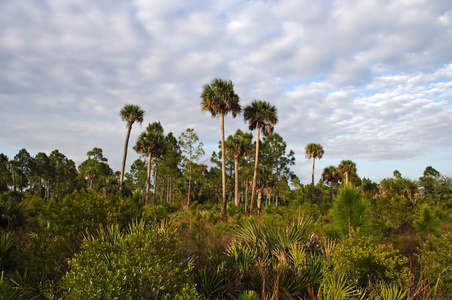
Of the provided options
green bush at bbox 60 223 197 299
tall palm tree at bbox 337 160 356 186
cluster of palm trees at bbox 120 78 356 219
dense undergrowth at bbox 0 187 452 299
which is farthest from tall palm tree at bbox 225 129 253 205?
green bush at bbox 60 223 197 299

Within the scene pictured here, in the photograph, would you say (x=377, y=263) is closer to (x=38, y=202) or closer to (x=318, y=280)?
(x=318, y=280)

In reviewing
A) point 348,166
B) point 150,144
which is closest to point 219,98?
point 150,144

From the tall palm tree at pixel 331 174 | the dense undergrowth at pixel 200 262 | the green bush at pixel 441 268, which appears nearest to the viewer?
the dense undergrowth at pixel 200 262

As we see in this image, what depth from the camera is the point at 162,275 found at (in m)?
4.88

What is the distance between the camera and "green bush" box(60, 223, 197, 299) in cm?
439

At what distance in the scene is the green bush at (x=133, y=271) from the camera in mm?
4395

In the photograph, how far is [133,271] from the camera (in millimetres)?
4660

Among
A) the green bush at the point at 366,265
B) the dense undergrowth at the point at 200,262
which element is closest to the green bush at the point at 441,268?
the dense undergrowth at the point at 200,262

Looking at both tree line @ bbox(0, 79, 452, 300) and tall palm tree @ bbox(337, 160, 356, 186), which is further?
tall palm tree @ bbox(337, 160, 356, 186)

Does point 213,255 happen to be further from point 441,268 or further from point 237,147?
point 237,147

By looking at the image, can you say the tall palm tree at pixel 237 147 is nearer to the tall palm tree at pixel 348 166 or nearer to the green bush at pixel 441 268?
the tall palm tree at pixel 348 166

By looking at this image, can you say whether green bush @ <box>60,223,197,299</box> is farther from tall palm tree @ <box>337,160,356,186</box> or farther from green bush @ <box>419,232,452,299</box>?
tall palm tree @ <box>337,160,356,186</box>

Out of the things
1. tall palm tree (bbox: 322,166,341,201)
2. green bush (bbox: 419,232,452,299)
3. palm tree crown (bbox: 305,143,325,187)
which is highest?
palm tree crown (bbox: 305,143,325,187)

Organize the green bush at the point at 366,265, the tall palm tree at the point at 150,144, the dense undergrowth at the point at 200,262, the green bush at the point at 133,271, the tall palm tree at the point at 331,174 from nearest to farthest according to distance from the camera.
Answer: the green bush at the point at 133,271, the dense undergrowth at the point at 200,262, the green bush at the point at 366,265, the tall palm tree at the point at 150,144, the tall palm tree at the point at 331,174
